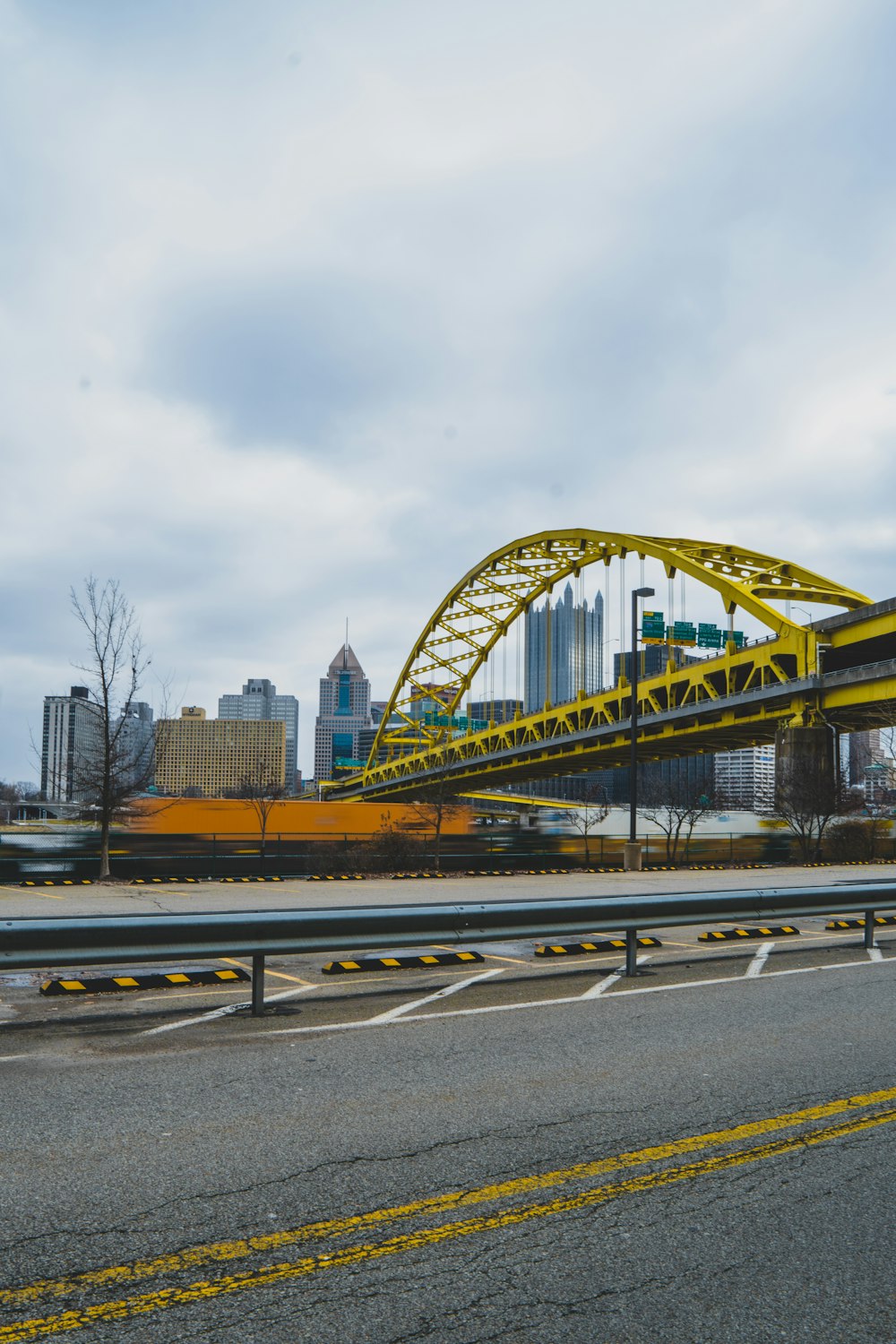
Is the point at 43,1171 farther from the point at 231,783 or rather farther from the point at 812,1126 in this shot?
the point at 231,783

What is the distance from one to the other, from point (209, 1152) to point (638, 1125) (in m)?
2.07

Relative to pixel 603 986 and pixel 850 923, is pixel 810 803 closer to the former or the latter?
pixel 850 923

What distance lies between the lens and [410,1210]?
12.6 feet

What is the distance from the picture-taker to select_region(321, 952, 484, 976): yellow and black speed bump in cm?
966

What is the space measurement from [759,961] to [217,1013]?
5932 mm

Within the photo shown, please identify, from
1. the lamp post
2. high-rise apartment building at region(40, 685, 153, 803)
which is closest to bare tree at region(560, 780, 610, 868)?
the lamp post

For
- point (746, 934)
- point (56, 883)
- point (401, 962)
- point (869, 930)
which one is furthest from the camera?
point (56, 883)

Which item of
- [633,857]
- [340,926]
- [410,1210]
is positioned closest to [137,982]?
[340,926]

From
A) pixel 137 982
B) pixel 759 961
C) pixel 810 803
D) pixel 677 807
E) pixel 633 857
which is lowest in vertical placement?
pixel 633 857

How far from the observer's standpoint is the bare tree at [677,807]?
122 ft

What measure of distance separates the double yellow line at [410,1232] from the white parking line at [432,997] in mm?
3193

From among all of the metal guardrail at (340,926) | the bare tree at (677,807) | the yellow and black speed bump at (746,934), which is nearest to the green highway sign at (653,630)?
the bare tree at (677,807)

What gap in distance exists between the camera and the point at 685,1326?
3.02 m

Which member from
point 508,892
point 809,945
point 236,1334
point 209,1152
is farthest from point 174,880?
point 236,1334
